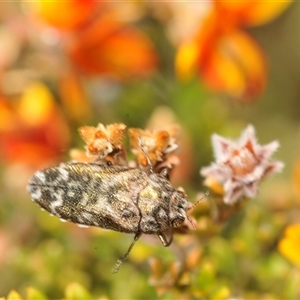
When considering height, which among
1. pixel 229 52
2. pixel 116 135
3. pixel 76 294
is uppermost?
pixel 229 52

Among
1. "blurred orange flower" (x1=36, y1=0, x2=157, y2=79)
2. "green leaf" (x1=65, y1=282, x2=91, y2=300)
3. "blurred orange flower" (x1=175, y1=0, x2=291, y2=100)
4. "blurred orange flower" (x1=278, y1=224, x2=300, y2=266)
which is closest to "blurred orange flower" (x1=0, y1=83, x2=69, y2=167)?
"blurred orange flower" (x1=36, y1=0, x2=157, y2=79)

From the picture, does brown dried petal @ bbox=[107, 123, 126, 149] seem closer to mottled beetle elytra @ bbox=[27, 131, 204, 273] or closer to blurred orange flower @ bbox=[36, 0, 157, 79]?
mottled beetle elytra @ bbox=[27, 131, 204, 273]

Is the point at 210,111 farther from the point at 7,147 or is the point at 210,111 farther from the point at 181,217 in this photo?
the point at 181,217

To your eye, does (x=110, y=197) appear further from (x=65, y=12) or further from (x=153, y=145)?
(x=65, y=12)

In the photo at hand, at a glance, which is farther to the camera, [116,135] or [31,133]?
[31,133]

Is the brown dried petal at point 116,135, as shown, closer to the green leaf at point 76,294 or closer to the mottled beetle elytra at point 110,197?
the mottled beetle elytra at point 110,197

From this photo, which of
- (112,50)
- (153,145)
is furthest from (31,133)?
(153,145)

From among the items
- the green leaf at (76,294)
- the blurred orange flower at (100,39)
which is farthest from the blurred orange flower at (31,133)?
the green leaf at (76,294)
